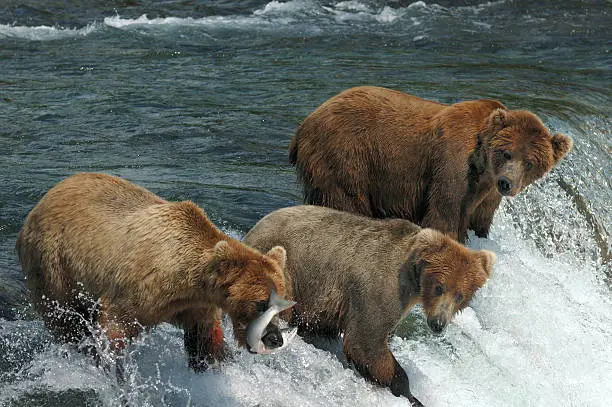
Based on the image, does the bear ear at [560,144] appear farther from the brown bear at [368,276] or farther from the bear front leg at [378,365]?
the bear front leg at [378,365]

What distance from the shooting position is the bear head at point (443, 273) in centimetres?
591

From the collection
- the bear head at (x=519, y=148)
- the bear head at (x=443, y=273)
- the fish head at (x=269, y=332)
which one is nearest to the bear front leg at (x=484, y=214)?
the bear head at (x=519, y=148)

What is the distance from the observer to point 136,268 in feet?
18.3

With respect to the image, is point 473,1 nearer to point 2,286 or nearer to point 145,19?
point 145,19

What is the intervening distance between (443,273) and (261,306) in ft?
3.95

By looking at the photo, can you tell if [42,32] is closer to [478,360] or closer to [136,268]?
[478,360]

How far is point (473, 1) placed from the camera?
2012 cm

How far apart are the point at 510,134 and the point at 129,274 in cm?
308

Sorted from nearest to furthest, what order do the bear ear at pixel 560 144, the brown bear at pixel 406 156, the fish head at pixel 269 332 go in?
the fish head at pixel 269 332, the bear ear at pixel 560 144, the brown bear at pixel 406 156

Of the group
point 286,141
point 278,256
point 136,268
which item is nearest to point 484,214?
point 278,256

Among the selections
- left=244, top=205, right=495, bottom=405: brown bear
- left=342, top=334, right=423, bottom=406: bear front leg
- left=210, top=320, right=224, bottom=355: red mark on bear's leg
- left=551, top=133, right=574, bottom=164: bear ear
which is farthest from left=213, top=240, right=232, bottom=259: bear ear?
left=551, top=133, right=574, bottom=164: bear ear

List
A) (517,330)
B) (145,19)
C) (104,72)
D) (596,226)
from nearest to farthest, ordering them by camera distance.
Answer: (517,330)
(596,226)
(104,72)
(145,19)

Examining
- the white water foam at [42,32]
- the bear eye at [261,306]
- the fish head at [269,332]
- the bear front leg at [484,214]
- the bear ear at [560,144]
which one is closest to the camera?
the fish head at [269,332]

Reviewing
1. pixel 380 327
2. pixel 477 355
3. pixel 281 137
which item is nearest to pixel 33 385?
pixel 380 327
